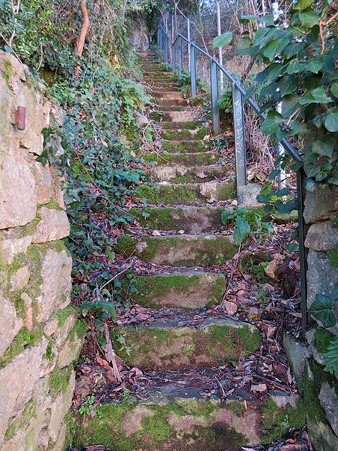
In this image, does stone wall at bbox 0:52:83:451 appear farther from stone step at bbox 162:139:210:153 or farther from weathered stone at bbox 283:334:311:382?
stone step at bbox 162:139:210:153

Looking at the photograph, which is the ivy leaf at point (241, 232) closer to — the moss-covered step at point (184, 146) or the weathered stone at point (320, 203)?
the weathered stone at point (320, 203)

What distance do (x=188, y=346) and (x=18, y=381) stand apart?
1.00 meters

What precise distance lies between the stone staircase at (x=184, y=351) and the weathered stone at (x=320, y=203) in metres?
0.74

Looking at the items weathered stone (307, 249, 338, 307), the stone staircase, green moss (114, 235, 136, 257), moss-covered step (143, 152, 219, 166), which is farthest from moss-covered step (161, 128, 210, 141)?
weathered stone (307, 249, 338, 307)

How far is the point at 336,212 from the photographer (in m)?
1.36

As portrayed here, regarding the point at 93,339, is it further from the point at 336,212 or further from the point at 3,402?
the point at 336,212

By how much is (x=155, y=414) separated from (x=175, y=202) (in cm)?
203

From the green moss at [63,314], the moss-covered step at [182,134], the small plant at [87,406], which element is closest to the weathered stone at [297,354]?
the small plant at [87,406]

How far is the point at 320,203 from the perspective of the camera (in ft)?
4.74

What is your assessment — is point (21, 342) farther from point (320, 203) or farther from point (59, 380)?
point (320, 203)

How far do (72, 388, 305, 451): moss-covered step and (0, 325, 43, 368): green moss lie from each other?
0.56 metres

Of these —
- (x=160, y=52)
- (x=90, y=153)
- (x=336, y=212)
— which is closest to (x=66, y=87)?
(x=90, y=153)

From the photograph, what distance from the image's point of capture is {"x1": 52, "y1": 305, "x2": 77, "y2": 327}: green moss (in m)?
1.50

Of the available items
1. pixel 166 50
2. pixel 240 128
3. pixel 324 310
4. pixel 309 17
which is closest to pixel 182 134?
pixel 240 128
